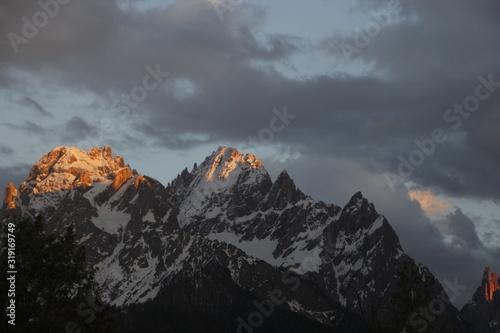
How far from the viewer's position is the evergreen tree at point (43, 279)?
69500mm

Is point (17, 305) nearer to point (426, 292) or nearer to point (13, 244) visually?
point (13, 244)

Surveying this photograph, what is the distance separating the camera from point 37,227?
238ft

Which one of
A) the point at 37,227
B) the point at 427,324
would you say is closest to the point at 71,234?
the point at 37,227

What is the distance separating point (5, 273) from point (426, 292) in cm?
3317

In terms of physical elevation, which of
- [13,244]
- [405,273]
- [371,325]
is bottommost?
[371,325]

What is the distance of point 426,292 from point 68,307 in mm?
28252

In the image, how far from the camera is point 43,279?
72.2 m

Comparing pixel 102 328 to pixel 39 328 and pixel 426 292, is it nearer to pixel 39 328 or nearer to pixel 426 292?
pixel 39 328

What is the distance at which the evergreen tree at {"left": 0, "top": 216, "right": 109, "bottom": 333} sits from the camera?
69.5 m

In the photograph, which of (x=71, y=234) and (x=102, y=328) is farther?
(x=71, y=234)

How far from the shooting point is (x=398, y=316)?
73.2 meters

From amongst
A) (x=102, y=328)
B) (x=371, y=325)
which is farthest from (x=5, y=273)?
(x=371, y=325)

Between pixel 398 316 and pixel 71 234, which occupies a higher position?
pixel 71 234

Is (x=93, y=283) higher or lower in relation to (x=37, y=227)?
lower
